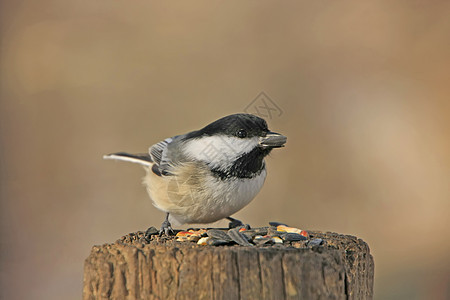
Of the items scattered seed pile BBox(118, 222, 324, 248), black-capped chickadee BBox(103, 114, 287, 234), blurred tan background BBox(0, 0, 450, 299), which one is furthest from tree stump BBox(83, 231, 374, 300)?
blurred tan background BBox(0, 0, 450, 299)

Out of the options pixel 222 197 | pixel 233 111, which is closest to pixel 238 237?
pixel 222 197

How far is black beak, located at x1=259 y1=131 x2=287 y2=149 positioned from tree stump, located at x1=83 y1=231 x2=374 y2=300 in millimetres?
1053

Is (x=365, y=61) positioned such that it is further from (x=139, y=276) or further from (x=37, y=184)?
(x=139, y=276)

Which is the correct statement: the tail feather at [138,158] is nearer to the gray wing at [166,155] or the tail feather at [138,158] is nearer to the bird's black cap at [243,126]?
the gray wing at [166,155]

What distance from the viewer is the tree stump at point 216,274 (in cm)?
172

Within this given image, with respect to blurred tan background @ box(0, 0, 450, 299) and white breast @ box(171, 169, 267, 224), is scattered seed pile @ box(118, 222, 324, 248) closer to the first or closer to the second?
white breast @ box(171, 169, 267, 224)

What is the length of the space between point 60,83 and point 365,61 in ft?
12.8

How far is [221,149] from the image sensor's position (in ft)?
9.70

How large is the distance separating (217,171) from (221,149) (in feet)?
0.46

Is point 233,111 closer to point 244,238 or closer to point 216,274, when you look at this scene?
point 244,238

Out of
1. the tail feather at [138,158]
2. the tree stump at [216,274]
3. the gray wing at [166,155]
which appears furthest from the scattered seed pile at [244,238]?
the tail feather at [138,158]

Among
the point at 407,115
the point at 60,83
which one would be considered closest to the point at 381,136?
the point at 407,115

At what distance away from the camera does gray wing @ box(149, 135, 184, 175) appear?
3.36 m

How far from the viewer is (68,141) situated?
625cm
